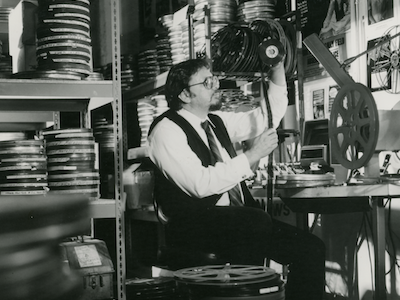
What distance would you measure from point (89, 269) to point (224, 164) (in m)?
0.73

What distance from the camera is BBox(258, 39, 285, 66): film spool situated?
2.88m

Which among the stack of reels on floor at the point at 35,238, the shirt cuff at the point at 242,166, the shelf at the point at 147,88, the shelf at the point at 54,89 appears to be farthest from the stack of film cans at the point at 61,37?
the stack of reels on floor at the point at 35,238

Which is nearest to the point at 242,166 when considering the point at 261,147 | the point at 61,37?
the point at 261,147

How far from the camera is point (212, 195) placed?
268 centimetres

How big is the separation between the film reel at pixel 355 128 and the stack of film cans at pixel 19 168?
4.21ft

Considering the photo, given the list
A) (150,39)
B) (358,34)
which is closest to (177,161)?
(358,34)

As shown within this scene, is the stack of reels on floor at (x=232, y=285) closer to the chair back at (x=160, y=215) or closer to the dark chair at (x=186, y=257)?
the dark chair at (x=186, y=257)

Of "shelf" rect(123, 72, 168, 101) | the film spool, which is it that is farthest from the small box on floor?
"shelf" rect(123, 72, 168, 101)

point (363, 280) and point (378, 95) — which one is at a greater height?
point (378, 95)

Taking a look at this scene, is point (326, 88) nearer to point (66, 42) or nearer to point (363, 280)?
point (363, 280)

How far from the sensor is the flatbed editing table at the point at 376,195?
2262 millimetres

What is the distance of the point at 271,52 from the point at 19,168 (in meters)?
1.31

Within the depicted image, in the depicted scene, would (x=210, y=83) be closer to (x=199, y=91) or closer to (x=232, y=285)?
(x=199, y=91)

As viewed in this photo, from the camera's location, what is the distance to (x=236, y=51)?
3.56m
